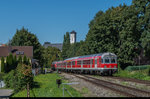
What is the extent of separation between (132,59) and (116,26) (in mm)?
7889

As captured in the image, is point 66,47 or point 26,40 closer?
point 26,40

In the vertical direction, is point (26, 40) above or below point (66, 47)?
below

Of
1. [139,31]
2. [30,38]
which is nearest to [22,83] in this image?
[139,31]

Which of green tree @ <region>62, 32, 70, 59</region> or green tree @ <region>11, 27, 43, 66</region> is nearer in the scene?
green tree @ <region>11, 27, 43, 66</region>

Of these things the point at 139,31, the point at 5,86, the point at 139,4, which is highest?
the point at 139,4

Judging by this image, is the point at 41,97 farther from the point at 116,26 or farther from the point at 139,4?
the point at 116,26

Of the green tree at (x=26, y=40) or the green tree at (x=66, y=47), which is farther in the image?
the green tree at (x=66, y=47)

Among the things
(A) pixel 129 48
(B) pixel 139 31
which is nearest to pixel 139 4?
(B) pixel 139 31

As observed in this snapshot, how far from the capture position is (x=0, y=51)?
6116 cm

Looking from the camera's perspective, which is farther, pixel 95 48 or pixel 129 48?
pixel 95 48

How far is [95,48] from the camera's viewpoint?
1900 inches

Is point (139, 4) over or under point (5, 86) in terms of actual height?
over

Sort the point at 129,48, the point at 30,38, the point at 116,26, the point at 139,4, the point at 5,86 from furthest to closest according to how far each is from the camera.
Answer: the point at 30,38 → the point at 116,26 → the point at 129,48 → the point at 139,4 → the point at 5,86

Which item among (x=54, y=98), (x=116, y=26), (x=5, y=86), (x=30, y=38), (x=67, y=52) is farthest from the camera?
(x=67, y=52)
